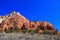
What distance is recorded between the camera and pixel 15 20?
179ft

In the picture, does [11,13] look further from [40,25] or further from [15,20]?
[40,25]

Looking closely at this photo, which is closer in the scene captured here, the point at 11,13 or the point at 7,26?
the point at 7,26

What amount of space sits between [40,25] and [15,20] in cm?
681

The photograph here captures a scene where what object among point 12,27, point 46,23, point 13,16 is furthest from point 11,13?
point 46,23

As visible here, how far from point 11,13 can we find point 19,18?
395 cm

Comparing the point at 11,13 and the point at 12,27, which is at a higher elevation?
the point at 11,13

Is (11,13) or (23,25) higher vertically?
(11,13)

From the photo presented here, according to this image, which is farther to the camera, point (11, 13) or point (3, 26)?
point (11, 13)

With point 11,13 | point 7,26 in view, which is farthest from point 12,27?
point 11,13

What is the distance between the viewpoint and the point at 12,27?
174 ft

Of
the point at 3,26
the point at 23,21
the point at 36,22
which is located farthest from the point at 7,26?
the point at 36,22

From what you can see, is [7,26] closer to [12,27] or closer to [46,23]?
[12,27]

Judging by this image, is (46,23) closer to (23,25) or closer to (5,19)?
(23,25)

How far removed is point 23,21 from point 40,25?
4785mm
